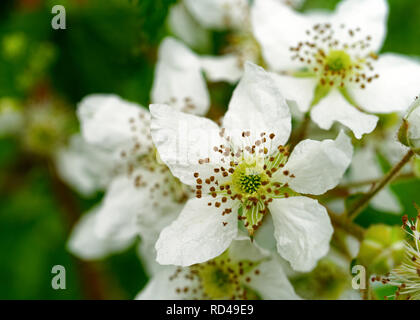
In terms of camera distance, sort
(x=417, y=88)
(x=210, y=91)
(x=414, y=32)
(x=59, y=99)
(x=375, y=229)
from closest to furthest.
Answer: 1. (x=375, y=229)
2. (x=417, y=88)
3. (x=210, y=91)
4. (x=414, y=32)
5. (x=59, y=99)

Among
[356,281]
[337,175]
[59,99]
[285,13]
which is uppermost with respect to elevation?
[285,13]

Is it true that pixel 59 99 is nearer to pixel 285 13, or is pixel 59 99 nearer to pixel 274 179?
pixel 285 13

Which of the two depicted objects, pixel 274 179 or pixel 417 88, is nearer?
pixel 274 179

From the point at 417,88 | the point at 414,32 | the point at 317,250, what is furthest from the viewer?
the point at 414,32

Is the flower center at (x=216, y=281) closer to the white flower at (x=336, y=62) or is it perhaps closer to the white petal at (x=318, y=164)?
the white petal at (x=318, y=164)

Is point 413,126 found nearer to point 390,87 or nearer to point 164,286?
point 390,87

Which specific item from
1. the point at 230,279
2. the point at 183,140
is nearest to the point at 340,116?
the point at 183,140

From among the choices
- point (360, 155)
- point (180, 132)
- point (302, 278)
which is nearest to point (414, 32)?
point (360, 155)
